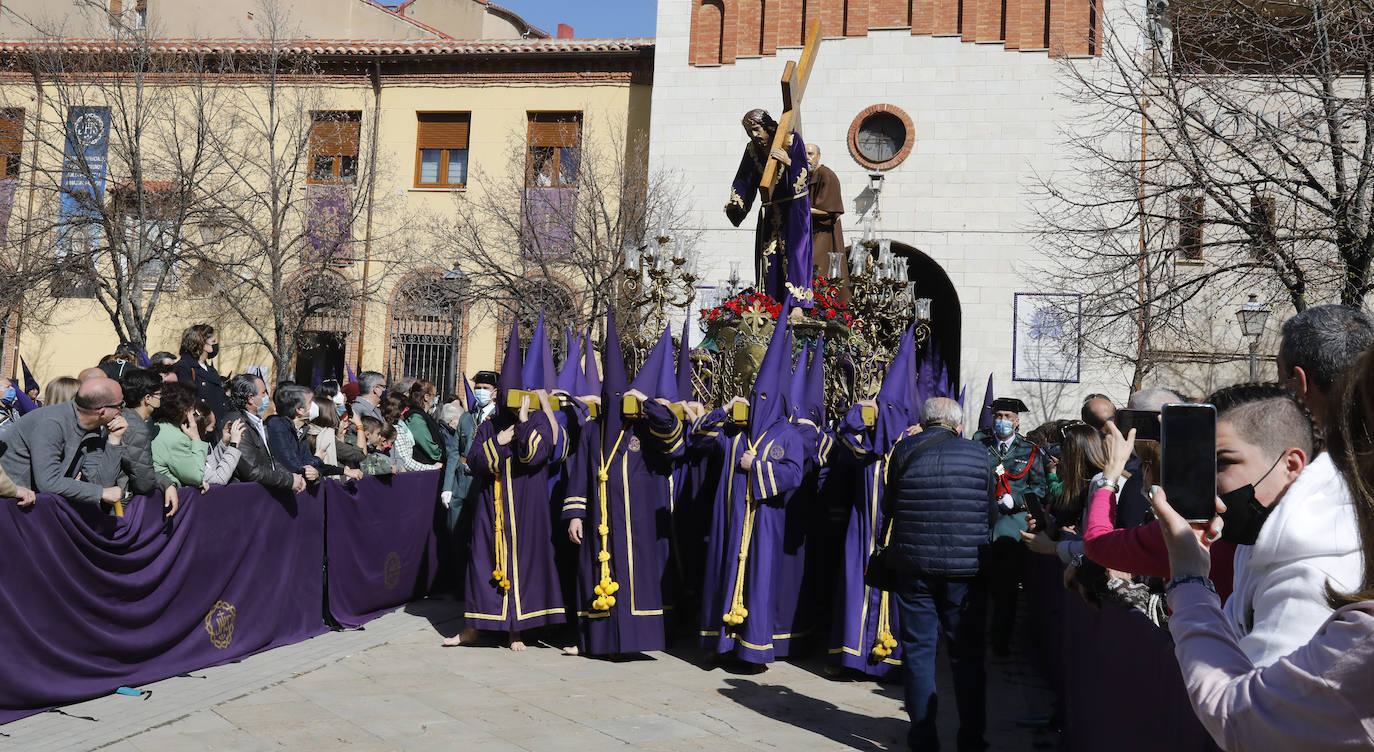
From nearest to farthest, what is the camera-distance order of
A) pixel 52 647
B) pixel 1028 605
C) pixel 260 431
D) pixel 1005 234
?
pixel 52 647, pixel 260 431, pixel 1028 605, pixel 1005 234

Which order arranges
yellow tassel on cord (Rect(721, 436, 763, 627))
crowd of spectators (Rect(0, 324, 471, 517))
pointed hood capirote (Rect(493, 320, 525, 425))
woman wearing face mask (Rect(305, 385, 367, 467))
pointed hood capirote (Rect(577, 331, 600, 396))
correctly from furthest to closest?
woman wearing face mask (Rect(305, 385, 367, 467)) → pointed hood capirote (Rect(577, 331, 600, 396)) → pointed hood capirote (Rect(493, 320, 525, 425)) → yellow tassel on cord (Rect(721, 436, 763, 627)) → crowd of spectators (Rect(0, 324, 471, 517))

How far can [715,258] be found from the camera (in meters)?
21.6

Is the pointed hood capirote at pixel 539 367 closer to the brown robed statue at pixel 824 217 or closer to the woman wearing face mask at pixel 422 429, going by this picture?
the woman wearing face mask at pixel 422 429

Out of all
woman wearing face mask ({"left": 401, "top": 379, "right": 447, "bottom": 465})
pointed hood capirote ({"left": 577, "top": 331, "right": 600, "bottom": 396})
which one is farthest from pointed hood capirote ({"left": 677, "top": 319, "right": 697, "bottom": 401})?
woman wearing face mask ({"left": 401, "top": 379, "right": 447, "bottom": 465})

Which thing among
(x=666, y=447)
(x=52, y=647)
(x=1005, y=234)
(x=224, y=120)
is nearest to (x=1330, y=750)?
(x=52, y=647)

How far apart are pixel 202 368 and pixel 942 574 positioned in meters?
6.16

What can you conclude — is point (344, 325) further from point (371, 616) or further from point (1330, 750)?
point (1330, 750)

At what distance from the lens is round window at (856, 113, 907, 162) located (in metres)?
21.2

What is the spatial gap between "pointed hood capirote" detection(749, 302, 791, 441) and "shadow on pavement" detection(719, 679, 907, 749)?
1757mm

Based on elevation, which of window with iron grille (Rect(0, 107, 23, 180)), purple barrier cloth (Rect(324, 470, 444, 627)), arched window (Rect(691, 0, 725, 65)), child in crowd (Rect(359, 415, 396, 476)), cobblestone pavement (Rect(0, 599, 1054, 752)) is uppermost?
arched window (Rect(691, 0, 725, 65))

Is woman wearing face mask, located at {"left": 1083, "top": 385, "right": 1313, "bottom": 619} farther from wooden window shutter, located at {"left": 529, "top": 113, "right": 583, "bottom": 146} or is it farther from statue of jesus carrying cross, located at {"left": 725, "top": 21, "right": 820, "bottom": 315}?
wooden window shutter, located at {"left": 529, "top": 113, "right": 583, "bottom": 146}

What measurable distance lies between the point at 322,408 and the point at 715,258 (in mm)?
12361

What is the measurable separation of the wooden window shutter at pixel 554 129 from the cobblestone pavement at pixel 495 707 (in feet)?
54.3

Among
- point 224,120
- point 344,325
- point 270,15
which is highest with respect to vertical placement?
point 270,15
